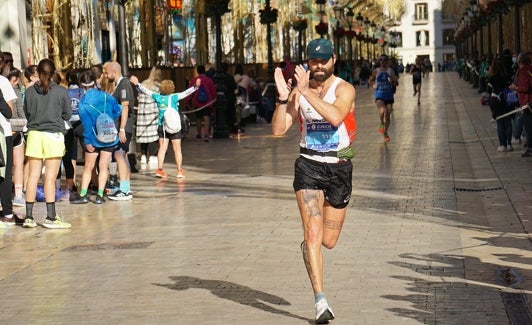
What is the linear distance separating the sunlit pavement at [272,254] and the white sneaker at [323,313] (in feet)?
0.46

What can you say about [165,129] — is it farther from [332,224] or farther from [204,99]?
[332,224]

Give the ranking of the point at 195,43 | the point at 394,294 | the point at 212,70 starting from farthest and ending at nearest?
the point at 195,43 → the point at 212,70 → the point at 394,294

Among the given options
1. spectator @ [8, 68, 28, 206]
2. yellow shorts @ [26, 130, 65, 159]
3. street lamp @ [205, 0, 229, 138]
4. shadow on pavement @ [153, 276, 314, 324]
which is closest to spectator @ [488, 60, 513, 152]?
street lamp @ [205, 0, 229, 138]

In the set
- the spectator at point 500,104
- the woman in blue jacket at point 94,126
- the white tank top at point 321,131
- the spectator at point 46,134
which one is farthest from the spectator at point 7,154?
the spectator at point 500,104

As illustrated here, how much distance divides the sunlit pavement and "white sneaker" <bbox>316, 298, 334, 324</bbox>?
0.46 ft

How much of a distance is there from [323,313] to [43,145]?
6.32 m

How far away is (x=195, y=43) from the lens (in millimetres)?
38156

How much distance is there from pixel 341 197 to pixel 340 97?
66 centimetres

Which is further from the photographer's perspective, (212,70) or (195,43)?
(195,43)

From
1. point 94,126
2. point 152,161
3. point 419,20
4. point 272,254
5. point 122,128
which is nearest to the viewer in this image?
point 272,254

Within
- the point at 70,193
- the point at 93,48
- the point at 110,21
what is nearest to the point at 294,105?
the point at 70,193

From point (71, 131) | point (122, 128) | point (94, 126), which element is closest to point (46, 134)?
point (94, 126)

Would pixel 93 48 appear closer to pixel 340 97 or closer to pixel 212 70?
pixel 212 70

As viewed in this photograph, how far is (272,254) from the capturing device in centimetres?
1084
